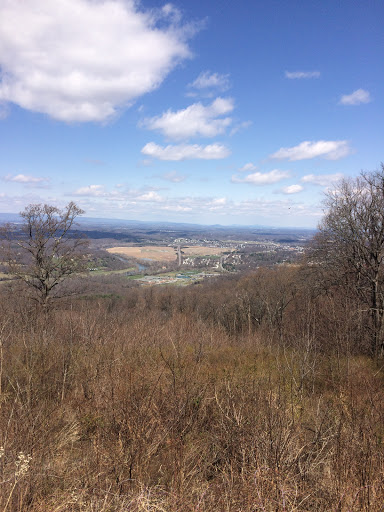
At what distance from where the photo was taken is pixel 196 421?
14.4 ft

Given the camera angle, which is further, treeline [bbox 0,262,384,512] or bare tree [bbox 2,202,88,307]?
bare tree [bbox 2,202,88,307]

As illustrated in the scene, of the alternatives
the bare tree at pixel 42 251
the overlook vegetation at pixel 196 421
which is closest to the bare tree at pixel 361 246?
the overlook vegetation at pixel 196 421

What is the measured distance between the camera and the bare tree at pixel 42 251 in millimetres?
11656

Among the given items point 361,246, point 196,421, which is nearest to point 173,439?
point 196,421

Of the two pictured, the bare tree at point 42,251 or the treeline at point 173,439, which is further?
the bare tree at point 42,251

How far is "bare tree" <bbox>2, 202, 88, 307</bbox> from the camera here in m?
11.7

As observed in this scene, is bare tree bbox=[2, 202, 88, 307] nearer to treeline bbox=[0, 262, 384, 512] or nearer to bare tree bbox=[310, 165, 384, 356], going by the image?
treeline bbox=[0, 262, 384, 512]

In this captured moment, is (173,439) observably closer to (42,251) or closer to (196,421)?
(196,421)

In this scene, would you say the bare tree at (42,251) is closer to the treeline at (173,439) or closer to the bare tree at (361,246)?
the treeline at (173,439)

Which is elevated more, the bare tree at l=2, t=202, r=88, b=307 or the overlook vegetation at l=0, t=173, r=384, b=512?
the bare tree at l=2, t=202, r=88, b=307

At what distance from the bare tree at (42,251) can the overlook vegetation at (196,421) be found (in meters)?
0.88

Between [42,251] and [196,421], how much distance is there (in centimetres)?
1090

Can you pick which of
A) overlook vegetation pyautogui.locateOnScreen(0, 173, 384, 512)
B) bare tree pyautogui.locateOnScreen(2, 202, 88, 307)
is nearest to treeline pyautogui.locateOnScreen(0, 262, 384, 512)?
overlook vegetation pyautogui.locateOnScreen(0, 173, 384, 512)

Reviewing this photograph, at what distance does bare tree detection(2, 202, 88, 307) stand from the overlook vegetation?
0.88m
